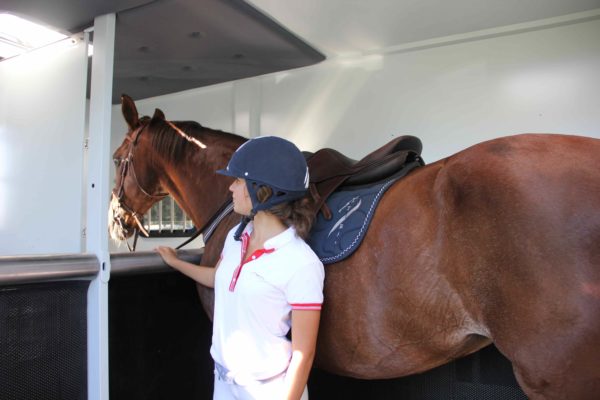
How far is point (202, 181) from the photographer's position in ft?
7.53

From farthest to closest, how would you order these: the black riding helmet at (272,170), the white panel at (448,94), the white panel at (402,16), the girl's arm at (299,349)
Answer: the white panel at (448,94) → the white panel at (402,16) → the black riding helmet at (272,170) → the girl's arm at (299,349)

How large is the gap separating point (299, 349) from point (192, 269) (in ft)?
2.36

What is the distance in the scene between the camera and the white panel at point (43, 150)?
1.71 meters

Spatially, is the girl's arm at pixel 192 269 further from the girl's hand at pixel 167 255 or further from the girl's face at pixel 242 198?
the girl's face at pixel 242 198

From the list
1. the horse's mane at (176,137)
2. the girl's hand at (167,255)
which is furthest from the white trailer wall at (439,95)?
the girl's hand at (167,255)

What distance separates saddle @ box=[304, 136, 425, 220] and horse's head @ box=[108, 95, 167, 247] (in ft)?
3.85

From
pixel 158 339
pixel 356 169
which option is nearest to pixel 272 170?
pixel 356 169

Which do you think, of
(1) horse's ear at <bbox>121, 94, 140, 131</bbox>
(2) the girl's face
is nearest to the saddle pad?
(2) the girl's face

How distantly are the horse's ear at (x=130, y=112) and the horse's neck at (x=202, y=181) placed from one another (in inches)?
13.4

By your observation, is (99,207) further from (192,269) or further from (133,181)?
(133,181)

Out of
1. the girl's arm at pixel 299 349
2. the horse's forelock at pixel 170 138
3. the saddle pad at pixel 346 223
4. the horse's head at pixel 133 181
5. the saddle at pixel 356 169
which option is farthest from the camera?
the horse's head at pixel 133 181

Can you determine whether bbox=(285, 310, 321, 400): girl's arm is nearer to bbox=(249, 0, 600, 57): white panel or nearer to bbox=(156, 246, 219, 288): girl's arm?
bbox=(156, 246, 219, 288): girl's arm

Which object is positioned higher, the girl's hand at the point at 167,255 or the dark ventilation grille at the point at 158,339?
the girl's hand at the point at 167,255

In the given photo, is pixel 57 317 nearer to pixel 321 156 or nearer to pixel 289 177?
pixel 289 177
